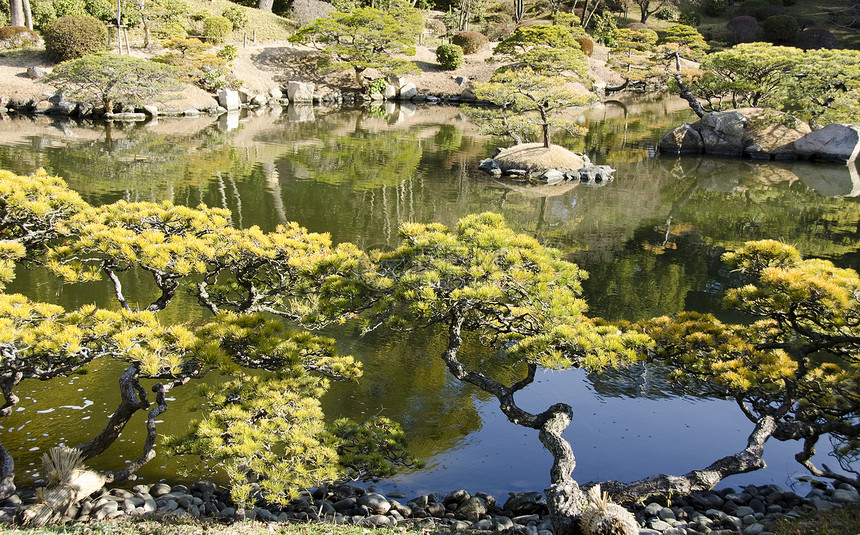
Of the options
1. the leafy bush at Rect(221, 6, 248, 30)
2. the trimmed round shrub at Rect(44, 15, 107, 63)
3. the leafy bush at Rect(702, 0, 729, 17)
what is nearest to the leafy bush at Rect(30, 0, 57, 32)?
the trimmed round shrub at Rect(44, 15, 107, 63)

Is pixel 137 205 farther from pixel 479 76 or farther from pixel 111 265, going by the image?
pixel 479 76

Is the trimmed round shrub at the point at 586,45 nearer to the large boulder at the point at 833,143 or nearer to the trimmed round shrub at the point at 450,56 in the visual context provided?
the trimmed round shrub at the point at 450,56

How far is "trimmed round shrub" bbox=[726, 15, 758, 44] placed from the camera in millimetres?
43969

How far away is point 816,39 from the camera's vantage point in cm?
4191

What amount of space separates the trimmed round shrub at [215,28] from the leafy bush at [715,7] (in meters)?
36.4

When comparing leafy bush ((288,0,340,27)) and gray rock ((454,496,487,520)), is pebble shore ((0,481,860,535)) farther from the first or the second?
leafy bush ((288,0,340,27))

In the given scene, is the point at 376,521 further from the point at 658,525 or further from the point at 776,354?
the point at 776,354

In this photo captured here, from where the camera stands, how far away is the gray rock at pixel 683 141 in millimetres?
22891

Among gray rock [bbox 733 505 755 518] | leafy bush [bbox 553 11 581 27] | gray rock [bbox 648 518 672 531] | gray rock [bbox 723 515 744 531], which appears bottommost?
gray rock [bbox 733 505 755 518]

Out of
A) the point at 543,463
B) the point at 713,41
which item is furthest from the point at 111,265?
the point at 713,41

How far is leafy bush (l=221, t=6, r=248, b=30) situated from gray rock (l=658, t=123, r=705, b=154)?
24417 millimetres

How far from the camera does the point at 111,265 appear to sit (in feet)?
18.7

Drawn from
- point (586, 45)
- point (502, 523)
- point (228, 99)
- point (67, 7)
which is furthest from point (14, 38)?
point (502, 523)

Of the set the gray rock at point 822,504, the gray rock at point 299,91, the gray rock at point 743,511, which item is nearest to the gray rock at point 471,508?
the gray rock at point 743,511
